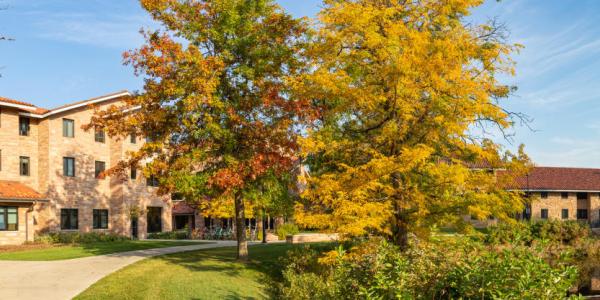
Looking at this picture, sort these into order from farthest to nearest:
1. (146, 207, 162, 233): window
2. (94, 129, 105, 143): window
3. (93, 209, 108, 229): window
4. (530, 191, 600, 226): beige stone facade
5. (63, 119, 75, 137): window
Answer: (530, 191, 600, 226): beige stone facade, (146, 207, 162, 233): window, (94, 129, 105, 143): window, (93, 209, 108, 229): window, (63, 119, 75, 137): window

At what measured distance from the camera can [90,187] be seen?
38844mm

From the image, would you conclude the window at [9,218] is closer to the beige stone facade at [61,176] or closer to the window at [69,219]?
the beige stone facade at [61,176]

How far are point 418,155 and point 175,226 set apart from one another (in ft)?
149

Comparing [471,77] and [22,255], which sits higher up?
[471,77]

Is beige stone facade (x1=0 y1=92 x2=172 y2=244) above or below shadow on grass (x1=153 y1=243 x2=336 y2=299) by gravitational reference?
above

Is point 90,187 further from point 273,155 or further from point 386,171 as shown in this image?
point 386,171

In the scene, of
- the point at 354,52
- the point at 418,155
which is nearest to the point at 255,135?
the point at 354,52

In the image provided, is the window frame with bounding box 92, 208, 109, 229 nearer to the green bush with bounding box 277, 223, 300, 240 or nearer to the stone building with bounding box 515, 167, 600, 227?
the green bush with bounding box 277, 223, 300, 240

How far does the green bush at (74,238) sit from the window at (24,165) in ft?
14.5

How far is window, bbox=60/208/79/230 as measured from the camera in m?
36.9

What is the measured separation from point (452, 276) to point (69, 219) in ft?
117

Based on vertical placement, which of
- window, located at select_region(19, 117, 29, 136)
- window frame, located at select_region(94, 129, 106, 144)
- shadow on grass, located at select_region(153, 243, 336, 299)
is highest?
window, located at select_region(19, 117, 29, 136)

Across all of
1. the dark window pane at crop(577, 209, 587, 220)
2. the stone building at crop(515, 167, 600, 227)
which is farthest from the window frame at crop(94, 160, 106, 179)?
the dark window pane at crop(577, 209, 587, 220)

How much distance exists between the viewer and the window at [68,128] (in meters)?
37.7
